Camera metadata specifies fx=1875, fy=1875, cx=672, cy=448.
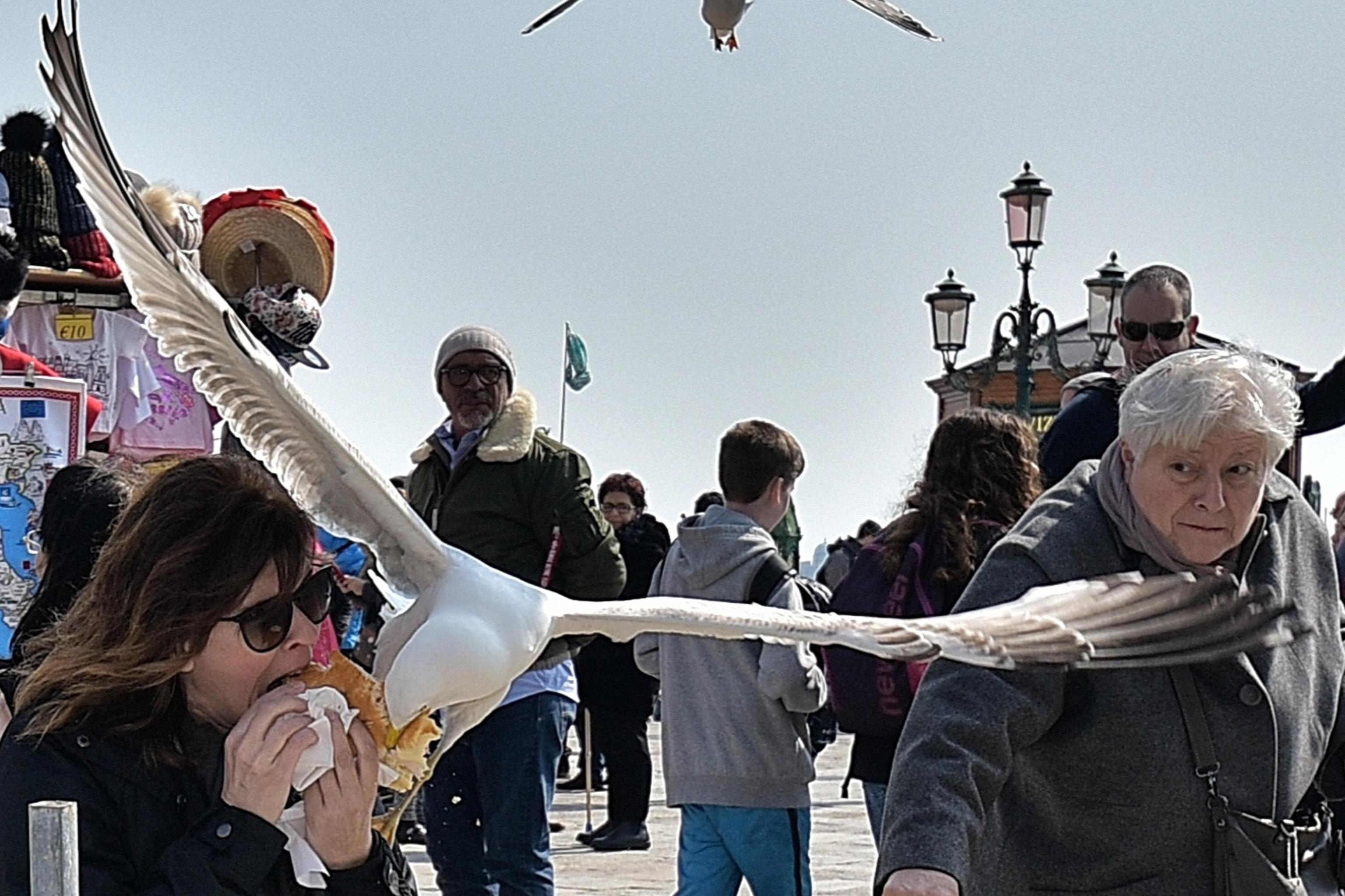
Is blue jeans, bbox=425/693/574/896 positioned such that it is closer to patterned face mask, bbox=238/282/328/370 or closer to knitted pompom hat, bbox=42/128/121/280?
patterned face mask, bbox=238/282/328/370

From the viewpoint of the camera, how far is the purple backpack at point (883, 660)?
5195mm

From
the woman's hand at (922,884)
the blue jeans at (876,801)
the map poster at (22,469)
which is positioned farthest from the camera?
the blue jeans at (876,801)

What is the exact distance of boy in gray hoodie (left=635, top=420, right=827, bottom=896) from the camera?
221 inches

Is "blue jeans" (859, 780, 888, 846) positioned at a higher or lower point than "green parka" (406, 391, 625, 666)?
lower

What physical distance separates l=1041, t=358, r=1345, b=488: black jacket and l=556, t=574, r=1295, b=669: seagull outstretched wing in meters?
1.73

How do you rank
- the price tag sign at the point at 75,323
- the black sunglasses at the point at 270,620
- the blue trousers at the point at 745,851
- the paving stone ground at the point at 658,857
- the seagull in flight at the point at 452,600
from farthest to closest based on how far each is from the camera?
the paving stone ground at the point at 658,857 → the blue trousers at the point at 745,851 → the price tag sign at the point at 75,323 → the seagull in flight at the point at 452,600 → the black sunglasses at the point at 270,620

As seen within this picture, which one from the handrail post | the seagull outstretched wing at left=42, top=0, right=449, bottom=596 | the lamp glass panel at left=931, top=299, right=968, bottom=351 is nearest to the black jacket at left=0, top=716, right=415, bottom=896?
the handrail post

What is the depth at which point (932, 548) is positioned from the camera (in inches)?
207

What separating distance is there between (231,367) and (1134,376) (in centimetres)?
248

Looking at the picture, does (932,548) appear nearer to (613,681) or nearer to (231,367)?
(231,367)

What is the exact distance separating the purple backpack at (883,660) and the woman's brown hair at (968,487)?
33 millimetres

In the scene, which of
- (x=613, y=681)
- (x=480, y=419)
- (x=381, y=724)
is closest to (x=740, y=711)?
(x=480, y=419)

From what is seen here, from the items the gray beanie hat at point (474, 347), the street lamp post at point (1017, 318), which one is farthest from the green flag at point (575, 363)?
the gray beanie hat at point (474, 347)

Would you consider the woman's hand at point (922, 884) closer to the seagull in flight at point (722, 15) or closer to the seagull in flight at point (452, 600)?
the seagull in flight at point (452, 600)
